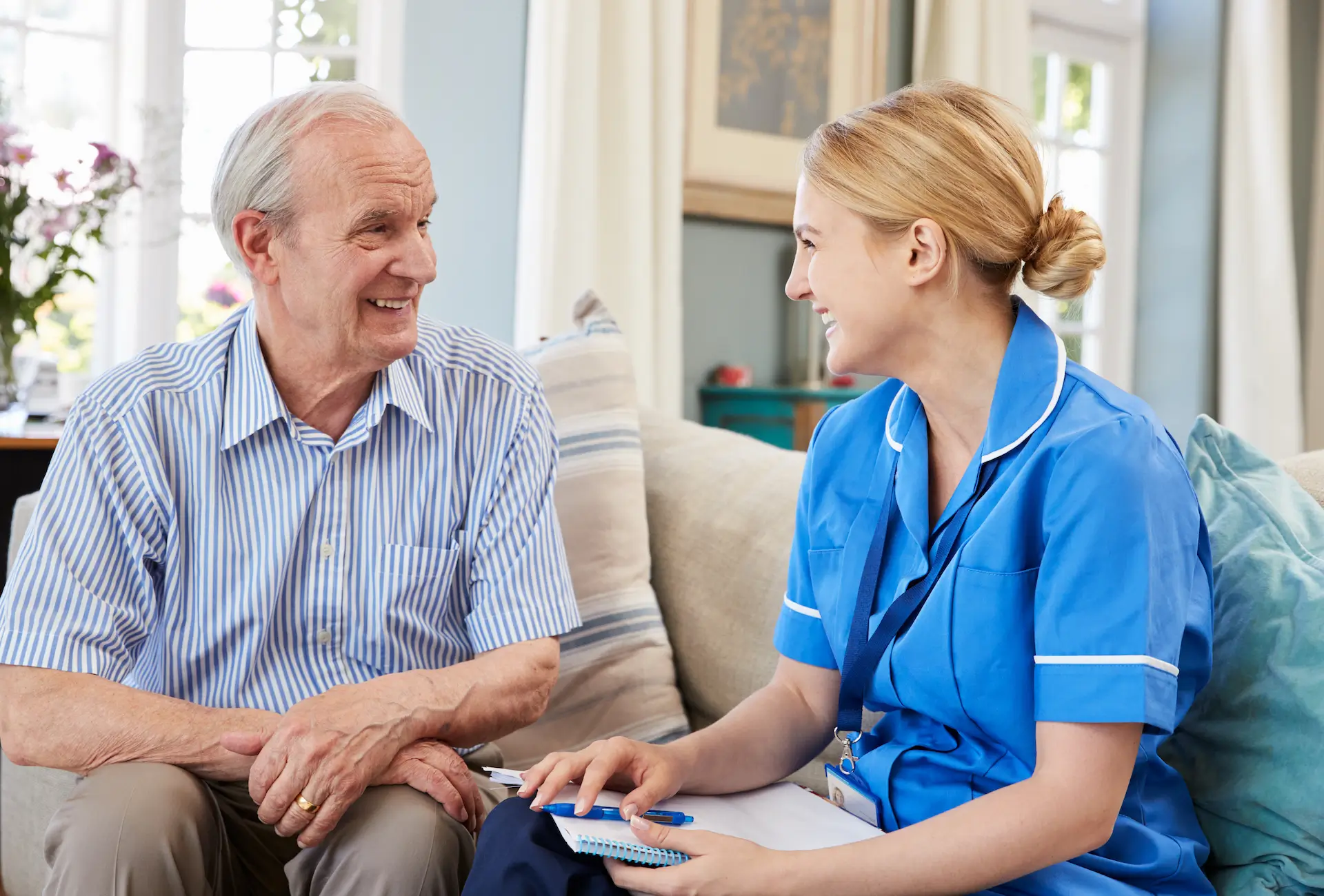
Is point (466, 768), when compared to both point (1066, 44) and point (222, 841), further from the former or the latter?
point (1066, 44)

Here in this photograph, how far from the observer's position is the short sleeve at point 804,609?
122cm

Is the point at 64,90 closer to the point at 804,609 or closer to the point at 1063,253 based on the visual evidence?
the point at 804,609

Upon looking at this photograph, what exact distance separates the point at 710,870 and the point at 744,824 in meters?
0.14

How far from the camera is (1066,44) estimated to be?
15.6 feet

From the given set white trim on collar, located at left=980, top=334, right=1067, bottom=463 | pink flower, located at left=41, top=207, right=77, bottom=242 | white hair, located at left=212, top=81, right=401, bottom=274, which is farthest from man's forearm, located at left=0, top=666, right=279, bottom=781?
pink flower, located at left=41, top=207, right=77, bottom=242

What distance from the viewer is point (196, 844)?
1.15 meters

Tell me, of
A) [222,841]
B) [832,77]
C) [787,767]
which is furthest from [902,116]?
[832,77]

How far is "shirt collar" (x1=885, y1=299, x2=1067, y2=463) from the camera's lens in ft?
3.33

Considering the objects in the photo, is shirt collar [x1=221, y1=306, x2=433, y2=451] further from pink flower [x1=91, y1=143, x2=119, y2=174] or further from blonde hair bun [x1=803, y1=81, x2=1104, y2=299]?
pink flower [x1=91, y1=143, x2=119, y2=174]

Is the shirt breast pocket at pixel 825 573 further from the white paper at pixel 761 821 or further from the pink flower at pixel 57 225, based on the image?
A: the pink flower at pixel 57 225

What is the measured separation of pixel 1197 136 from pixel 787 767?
4494 mm

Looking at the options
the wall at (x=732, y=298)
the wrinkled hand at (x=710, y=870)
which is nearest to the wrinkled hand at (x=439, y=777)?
the wrinkled hand at (x=710, y=870)

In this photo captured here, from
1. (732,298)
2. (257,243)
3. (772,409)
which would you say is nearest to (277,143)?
(257,243)

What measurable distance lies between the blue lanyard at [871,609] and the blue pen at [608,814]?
0.20 metres
